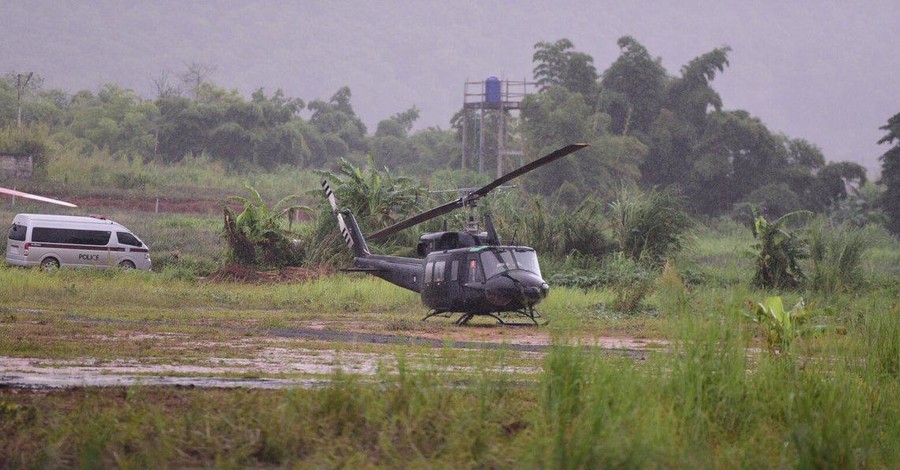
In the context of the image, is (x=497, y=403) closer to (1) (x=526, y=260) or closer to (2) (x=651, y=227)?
(1) (x=526, y=260)

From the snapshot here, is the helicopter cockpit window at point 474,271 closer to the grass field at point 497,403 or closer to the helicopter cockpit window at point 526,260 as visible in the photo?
the helicopter cockpit window at point 526,260

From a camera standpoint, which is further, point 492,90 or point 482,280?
point 492,90

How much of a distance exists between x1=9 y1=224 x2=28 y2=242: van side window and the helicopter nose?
1826 cm

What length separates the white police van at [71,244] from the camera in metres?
30.8

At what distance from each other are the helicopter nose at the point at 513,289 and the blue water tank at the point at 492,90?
5110cm

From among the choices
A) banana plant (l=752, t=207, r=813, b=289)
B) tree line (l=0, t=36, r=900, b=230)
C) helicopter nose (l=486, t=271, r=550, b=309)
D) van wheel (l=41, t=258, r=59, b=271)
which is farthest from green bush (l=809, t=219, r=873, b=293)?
tree line (l=0, t=36, r=900, b=230)

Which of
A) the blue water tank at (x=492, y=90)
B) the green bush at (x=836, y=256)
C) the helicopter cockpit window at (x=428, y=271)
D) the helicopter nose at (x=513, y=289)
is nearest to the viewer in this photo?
the helicopter nose at (x=513, y=289)

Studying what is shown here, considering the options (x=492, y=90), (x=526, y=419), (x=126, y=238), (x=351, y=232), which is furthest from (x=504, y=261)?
(x=492, y=90)

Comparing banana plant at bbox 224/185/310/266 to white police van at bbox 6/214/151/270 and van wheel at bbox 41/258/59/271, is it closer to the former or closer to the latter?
white police van at bbox 6/214/151/270

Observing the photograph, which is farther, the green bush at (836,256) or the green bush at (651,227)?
the green bush at (651,227)

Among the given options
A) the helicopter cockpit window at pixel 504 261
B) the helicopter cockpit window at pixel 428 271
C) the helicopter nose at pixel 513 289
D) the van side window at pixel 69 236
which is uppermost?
the van side window at pixel 69 236

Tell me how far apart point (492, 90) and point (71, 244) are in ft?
132

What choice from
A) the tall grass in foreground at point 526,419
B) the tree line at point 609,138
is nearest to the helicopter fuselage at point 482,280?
the tall grass in foreground at point 526,419

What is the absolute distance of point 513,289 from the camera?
17.6 meters
